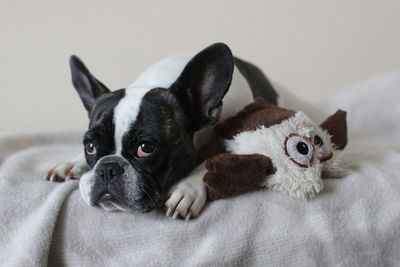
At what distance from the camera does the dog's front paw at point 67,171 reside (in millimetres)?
1298

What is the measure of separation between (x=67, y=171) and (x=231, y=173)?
1.71 feet

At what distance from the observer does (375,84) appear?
2252 millimetres

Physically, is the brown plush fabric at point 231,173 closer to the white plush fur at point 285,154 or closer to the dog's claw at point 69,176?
the white plush fur at point 285,154

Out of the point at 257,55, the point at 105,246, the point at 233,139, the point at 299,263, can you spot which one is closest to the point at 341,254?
the point at 299,263

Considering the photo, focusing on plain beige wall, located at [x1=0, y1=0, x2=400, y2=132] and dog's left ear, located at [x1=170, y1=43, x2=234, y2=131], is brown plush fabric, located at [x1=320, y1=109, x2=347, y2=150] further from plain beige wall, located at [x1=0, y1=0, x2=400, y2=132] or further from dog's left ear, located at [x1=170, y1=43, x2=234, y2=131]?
plain beige wall, located at [x1=0, y1=0, x2=400, y2=132]

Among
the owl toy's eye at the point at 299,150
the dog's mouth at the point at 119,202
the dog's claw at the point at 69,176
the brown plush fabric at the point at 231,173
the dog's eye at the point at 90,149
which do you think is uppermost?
the owl toy's eye at the point at 299,150

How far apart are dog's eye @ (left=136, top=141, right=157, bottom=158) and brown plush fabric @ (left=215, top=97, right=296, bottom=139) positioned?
0.83 feet

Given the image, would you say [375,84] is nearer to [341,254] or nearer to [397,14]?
[397,14]

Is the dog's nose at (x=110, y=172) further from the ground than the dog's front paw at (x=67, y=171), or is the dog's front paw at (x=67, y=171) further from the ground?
the dog's nose at (x=110, y=172)

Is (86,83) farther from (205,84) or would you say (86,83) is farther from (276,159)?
(276,159)

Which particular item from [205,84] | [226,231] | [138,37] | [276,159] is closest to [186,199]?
[226,231]

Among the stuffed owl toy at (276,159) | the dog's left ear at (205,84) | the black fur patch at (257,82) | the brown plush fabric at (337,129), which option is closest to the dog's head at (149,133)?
the dog's left ear at (205,84)

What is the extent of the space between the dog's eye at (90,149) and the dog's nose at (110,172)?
0.38 ft

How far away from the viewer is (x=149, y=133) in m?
1.15
